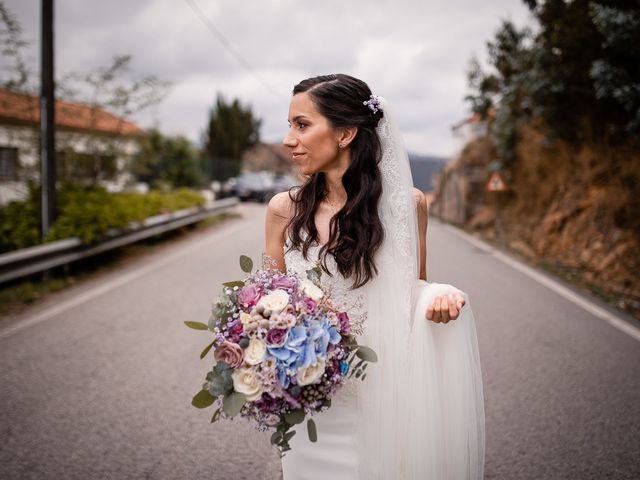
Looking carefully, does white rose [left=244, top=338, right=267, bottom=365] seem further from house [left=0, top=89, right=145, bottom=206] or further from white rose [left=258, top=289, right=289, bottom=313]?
house [left=0, top=89, right=145, bottom=206]

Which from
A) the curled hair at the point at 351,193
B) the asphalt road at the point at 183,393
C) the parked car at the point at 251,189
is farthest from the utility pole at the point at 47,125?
the parked car at the point at 251,189

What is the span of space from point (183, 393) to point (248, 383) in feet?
8.86

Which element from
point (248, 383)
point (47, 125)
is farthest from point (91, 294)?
point (248, 383)

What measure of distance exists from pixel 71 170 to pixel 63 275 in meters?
3.03

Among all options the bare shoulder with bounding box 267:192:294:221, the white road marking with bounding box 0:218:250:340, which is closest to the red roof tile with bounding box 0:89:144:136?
the white road marking with bounding box 0:218:250:340

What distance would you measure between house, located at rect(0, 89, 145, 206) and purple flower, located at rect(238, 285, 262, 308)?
336 inches

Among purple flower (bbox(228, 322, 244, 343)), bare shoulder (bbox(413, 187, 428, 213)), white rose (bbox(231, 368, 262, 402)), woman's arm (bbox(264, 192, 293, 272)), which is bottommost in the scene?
white rose (bbox(231, 368, 262, 402))

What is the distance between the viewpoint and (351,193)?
89.2 inches

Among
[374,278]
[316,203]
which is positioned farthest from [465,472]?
[316,203]

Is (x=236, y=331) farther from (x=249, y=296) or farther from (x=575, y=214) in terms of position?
(x=575, y=214)

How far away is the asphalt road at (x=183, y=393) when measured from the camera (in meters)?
3.02

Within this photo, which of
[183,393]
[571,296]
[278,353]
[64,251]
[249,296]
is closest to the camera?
[278,353]

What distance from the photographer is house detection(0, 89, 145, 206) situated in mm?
8641

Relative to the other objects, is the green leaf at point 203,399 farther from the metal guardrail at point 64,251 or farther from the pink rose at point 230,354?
the metal guardrail at point 64,251
